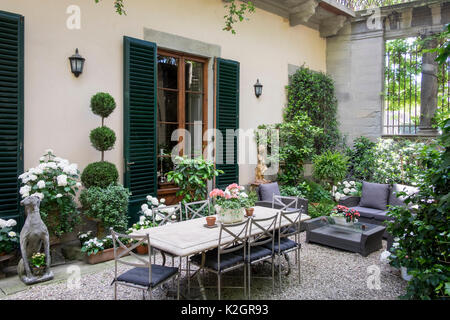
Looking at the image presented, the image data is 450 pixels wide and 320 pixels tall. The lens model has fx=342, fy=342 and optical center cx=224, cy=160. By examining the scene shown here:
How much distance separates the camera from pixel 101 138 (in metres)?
4.33

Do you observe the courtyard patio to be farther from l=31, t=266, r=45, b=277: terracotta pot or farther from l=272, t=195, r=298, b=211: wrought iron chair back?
l=272, t=195, r=298, b=211: wrought iron chair back

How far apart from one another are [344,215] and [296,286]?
1686 millimetres

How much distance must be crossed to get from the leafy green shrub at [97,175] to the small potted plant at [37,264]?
40.2 inches

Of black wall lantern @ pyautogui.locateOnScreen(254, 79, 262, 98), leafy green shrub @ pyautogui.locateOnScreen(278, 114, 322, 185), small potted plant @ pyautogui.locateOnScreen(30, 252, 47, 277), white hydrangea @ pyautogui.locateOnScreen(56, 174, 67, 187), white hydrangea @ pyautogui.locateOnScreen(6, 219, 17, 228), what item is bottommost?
small potted plant @ pyautogui.locateOnScreen(30, 252, 47, 277)

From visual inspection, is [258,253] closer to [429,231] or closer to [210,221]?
[210,221]

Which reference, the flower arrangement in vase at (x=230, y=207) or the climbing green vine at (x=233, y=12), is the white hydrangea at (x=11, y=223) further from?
the climbing green vine at (x=233, y=12)

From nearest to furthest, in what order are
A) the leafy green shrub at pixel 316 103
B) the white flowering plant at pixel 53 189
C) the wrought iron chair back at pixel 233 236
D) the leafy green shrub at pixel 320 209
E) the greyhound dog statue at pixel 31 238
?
the wrought iron chair back at pixel 233 236 < the greyhound dog statue at pixel 31 238 < the white flowering plant at pixel 53 189 < the leafy green shrub at pixel 320 209 < the leafy green shrub at pixel 316 103

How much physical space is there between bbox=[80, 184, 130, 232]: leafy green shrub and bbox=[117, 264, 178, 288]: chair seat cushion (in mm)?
1400

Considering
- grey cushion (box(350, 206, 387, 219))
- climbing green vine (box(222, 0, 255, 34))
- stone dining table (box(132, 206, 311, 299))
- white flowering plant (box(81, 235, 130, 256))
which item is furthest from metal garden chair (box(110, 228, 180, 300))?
grey cushion (box(350, 206, 387, 219))

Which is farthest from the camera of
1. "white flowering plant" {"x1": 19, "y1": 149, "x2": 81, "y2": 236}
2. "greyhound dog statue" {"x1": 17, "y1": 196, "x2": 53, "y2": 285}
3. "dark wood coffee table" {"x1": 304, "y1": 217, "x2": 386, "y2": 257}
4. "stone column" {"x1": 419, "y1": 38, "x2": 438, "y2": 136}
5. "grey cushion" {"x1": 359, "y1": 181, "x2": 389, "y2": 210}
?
"stone column" {"x1": 419, "y1": 38, "x2": 438, "y2": 136}

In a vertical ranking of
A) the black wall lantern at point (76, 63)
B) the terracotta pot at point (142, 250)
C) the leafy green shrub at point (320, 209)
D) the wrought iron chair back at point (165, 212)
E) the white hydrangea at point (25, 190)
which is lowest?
the terracotta pot at point (142, 250)

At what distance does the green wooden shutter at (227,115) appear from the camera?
6133mm

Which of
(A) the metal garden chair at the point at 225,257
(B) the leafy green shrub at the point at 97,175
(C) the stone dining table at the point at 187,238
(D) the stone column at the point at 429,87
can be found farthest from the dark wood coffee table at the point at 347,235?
(D) the stone column at the point at 429,87

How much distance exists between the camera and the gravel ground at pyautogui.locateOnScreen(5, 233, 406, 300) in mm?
3354
